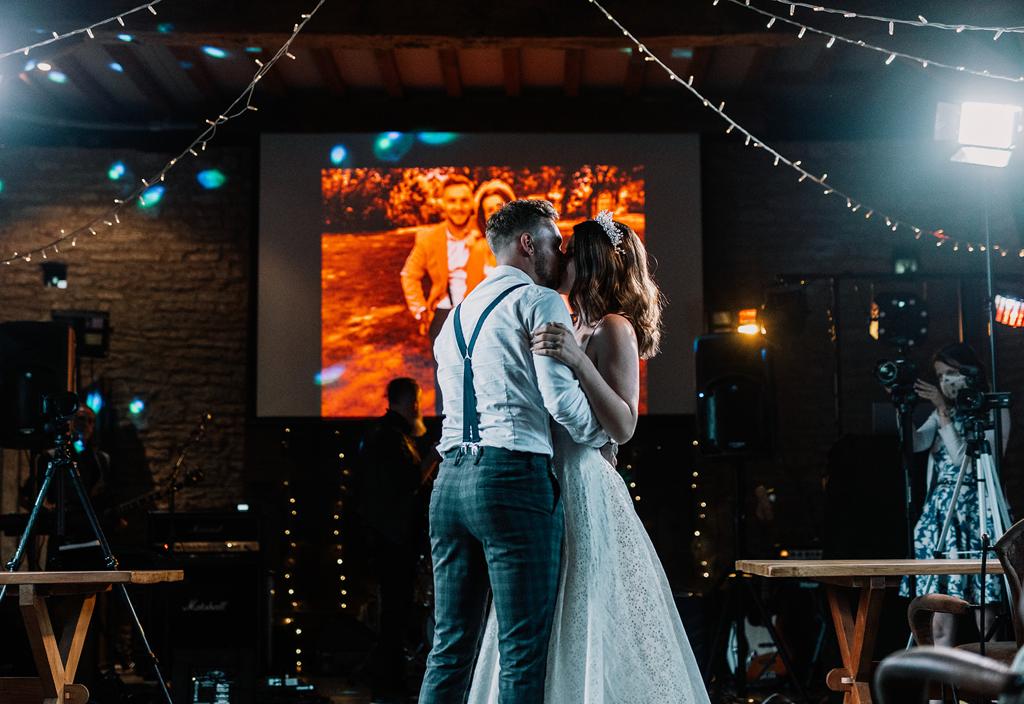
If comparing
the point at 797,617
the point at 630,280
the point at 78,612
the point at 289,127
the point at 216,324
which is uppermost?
the point at 289,127

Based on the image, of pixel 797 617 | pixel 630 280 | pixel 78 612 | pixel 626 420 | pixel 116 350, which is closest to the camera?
pixel 626 420

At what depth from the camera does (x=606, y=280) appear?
9.53 ft

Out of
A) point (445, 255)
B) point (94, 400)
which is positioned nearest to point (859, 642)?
point (445, 255)

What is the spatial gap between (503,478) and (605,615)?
0.49m

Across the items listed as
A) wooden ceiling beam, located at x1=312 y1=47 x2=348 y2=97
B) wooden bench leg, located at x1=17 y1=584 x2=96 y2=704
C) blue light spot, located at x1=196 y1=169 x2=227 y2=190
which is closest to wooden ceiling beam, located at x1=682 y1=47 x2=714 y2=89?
wooden ceiling beam, located at x1=312 y1=47 x2=348 y2=97

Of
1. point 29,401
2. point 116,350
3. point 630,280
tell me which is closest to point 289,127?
point 116,350

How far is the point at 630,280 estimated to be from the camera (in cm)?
293

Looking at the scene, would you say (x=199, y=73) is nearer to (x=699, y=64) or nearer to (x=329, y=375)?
(x=329, y=375)

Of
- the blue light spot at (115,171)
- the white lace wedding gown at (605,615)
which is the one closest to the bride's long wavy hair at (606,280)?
the white lace wedding gown at (605,615)

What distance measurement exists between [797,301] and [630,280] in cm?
462

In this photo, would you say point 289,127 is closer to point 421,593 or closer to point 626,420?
point 421,593

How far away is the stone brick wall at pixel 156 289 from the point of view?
766 centimetres

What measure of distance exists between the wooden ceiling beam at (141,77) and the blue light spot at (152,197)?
56 centimetres

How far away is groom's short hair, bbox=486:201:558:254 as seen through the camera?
8.93 ft
